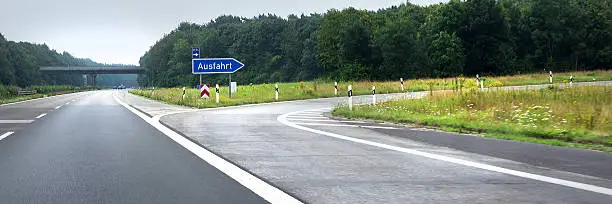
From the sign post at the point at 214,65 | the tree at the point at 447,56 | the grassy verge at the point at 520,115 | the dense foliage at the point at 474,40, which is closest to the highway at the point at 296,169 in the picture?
the grassy verge at the point at 520,115

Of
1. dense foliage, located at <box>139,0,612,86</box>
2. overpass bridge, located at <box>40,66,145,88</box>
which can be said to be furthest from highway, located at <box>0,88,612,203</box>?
overpass bridge, located at <box>40,66,145,88</box>

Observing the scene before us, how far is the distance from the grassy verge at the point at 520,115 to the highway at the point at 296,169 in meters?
1.07

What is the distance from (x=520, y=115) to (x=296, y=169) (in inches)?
325

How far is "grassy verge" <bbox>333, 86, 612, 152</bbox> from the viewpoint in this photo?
9922 millimetres

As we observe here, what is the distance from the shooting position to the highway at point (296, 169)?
198 inches

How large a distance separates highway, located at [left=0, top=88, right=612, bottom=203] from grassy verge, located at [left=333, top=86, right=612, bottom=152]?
107 cm

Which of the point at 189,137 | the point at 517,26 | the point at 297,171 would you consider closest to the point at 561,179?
the point at 297,171

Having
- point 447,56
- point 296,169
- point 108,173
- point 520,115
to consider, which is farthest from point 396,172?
point 447,56

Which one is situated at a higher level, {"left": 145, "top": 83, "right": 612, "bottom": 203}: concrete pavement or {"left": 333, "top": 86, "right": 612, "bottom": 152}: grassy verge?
{"left": 333, "top": 86, "right": 612, "bottom": 152}: grassy verge

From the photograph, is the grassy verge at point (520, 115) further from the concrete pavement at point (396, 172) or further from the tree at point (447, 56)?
the tree at point (447, 56)

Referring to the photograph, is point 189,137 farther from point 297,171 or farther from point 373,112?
point 373,112

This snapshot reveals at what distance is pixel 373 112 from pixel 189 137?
24.4 ft

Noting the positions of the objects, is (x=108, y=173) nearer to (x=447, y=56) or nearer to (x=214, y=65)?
(x=214, y=65)

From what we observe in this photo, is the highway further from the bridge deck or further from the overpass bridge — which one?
the overpass bridge
